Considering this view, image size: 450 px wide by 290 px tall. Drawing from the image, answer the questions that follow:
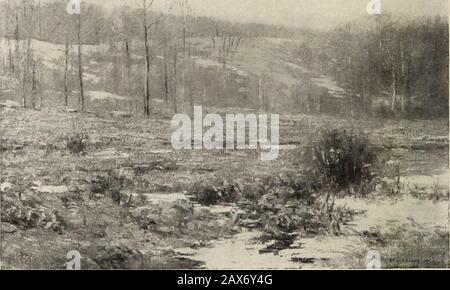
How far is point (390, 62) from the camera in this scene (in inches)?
171

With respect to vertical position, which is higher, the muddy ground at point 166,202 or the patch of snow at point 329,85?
the patch of snow at point 329,85

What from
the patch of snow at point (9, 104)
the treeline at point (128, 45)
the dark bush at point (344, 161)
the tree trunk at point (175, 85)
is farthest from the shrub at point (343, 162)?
the patch of snow at point (9, 104)

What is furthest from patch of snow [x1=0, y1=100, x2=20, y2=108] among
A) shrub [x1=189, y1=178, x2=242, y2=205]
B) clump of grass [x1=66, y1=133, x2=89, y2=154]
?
shrub [x1=189, y1=178, x2=242, y2=205]

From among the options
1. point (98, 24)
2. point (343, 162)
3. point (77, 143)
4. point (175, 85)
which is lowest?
point (343, 162)

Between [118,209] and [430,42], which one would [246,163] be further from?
[430,42]

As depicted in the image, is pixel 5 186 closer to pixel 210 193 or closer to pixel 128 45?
pixel 128 45

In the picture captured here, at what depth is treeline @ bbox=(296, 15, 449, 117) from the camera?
14.1 ft

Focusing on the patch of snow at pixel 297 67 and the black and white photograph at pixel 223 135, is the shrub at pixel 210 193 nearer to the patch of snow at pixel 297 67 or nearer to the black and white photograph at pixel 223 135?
the black and white photograph at pixel 223 135

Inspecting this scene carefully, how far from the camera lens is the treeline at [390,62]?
14.1 ft

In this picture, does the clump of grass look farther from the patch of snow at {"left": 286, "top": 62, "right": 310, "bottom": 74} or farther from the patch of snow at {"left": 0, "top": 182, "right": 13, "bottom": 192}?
the patch of snow at {"left": 286, "top": 62, "right": 310, "bottom": 74}

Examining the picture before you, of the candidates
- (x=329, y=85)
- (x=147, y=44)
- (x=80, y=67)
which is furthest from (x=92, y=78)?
(x=329, y=85)

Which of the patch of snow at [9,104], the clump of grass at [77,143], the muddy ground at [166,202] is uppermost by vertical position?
the patch of snow at [9,104]
